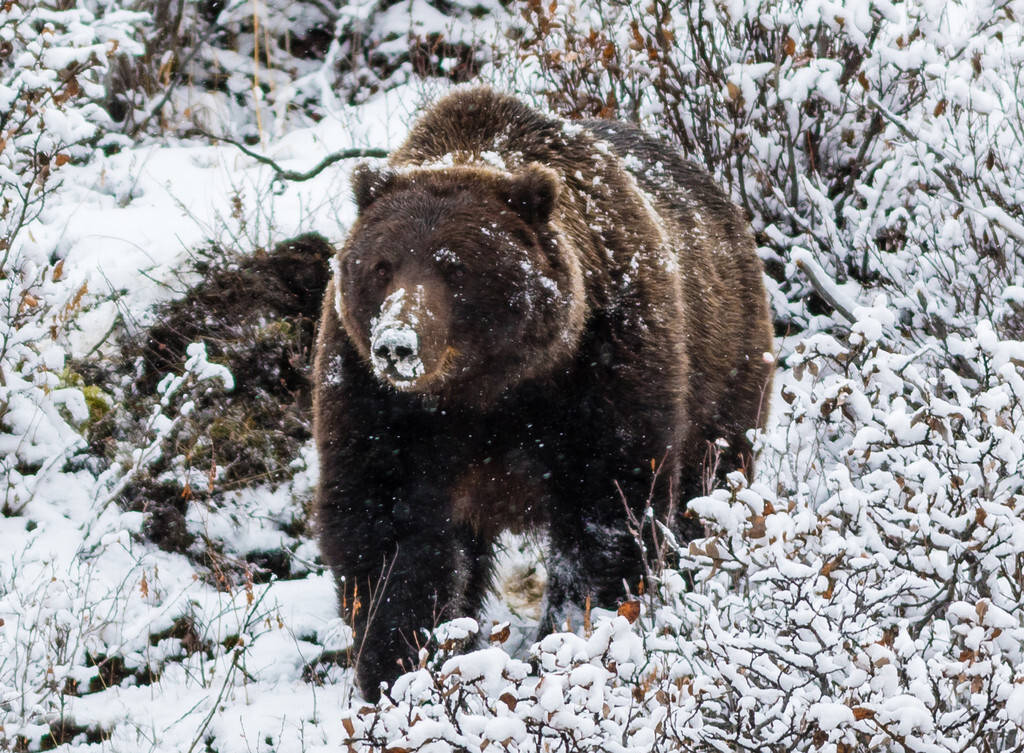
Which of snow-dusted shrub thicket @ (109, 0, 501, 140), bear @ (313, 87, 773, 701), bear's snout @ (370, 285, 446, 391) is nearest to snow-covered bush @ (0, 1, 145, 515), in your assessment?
bear @ (313, 87, 773, 701)

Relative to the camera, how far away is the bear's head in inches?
155

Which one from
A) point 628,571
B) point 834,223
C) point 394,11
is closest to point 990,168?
point 834,223

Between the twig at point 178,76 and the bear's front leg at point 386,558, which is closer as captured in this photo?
the bear's front leg at point 386,558

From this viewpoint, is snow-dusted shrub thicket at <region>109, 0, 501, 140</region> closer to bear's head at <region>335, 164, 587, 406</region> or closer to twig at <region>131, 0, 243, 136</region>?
twig at <region>131, 0, 243, 136</region>

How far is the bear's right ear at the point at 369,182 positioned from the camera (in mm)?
4117

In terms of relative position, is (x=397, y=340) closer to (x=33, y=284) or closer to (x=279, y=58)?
(x=33, y=284)

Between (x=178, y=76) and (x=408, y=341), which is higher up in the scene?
(x=178, y=76)

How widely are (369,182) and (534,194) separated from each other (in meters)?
0.59

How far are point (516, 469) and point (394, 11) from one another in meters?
7.51

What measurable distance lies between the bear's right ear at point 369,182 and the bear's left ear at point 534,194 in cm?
44

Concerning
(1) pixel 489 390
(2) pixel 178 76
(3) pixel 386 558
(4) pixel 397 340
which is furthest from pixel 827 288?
(2) pixel 178 76

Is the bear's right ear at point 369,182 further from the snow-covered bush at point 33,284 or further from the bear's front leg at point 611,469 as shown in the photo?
the snow-covered bush at point 33,284

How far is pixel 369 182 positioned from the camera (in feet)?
13.6

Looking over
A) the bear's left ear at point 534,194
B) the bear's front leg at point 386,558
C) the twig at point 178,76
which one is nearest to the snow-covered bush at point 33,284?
the bear's front leg at point 386,558
